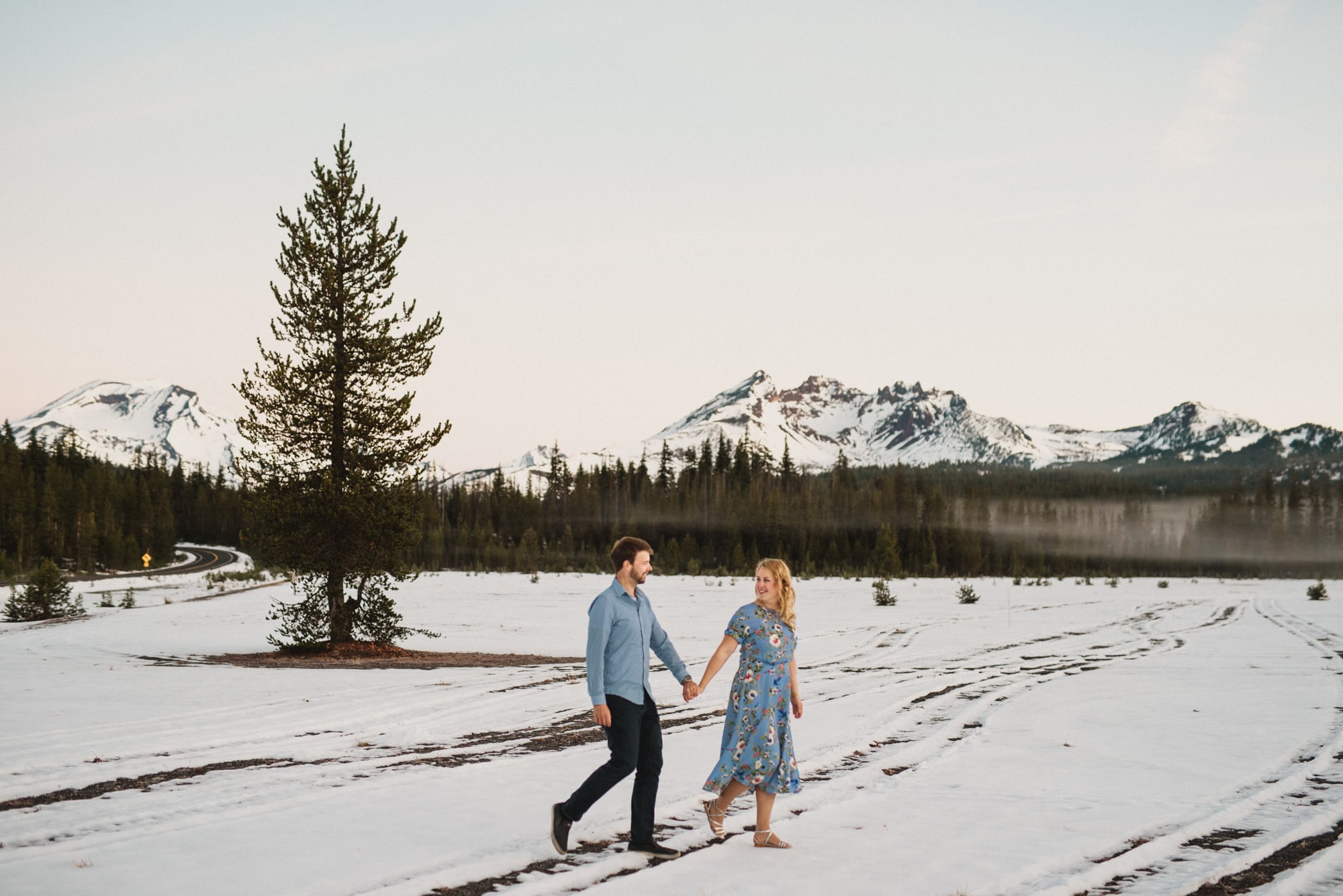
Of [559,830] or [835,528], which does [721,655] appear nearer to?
[559,830]

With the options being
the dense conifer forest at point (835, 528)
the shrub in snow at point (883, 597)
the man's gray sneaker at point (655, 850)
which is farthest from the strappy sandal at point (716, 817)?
the dense conifer forest at point (835, 528)

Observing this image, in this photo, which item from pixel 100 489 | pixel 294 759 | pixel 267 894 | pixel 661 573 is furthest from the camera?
pixel 100 489

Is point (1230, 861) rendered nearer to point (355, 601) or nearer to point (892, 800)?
point (892, 800)

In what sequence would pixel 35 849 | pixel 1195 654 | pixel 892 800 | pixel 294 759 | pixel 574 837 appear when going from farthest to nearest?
pixel 1195 654 < pixel 294 759 < pixel 892 800 < pixel 574 837 < pixel 35 849

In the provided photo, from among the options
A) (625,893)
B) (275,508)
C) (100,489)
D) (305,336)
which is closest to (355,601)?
(275,508)

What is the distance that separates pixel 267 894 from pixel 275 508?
15957 millimetres

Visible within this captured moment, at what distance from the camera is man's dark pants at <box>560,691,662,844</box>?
6234mm

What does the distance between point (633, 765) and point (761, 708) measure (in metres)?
0.94

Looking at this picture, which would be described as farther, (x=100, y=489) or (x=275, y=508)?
(x=100, y=489)

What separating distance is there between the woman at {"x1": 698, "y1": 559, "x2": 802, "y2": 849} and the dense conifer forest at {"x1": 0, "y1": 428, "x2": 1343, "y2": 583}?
57986mm

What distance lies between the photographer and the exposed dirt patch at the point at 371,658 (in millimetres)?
18734

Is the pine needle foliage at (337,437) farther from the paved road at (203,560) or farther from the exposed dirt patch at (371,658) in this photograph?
the paved road at (203,560)

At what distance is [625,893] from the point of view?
5.49m

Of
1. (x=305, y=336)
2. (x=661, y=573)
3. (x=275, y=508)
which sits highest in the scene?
(x=305, y=336)
